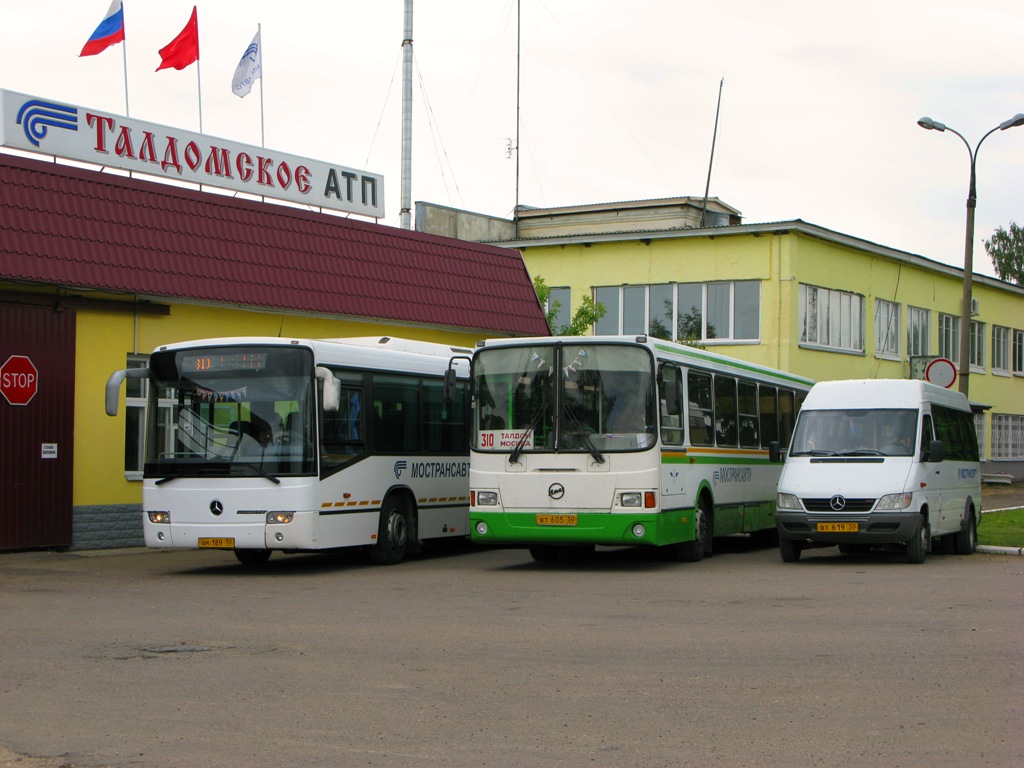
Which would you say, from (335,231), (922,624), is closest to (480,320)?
(335,231)

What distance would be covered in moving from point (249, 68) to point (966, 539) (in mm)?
17774

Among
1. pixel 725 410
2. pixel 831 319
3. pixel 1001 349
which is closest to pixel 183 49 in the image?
pixel 725 410

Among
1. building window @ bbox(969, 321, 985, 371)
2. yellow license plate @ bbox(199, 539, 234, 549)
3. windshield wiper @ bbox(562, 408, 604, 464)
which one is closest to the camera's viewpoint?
yellow license plate @ bbox(199, 539, 234, 549)

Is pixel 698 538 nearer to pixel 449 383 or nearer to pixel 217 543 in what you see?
pixel 449 383

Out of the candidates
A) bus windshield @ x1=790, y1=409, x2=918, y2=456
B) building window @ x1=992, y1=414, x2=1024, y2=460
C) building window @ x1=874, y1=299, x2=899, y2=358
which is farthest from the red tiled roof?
building window @ x1=992, y1=414, x2=1024, y2=460

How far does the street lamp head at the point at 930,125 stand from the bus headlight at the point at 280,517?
661 inches

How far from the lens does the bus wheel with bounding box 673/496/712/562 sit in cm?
1856

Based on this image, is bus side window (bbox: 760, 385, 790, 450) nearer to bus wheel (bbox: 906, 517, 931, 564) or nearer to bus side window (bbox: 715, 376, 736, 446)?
bus side window (bbox: 715, 376, 736, 446)

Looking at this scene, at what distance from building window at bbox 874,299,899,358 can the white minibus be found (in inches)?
853

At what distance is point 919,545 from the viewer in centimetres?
1791

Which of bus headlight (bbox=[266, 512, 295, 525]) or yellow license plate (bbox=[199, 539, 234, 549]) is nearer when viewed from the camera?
bus headlight (bbox=[266, 512, 295, 525])

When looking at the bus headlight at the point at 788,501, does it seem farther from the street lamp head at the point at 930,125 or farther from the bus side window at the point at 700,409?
the street lamp head at the point at 930,125

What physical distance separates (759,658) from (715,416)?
9.82 m

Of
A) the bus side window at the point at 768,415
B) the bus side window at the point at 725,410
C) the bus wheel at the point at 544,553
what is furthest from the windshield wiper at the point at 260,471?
the bus side window at the point at 768,415
